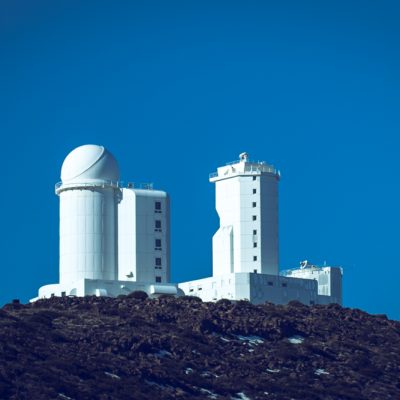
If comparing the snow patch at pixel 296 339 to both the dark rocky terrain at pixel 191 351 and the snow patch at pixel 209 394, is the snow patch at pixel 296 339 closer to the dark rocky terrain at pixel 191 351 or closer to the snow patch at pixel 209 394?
the dark rocky terrain at pixel 191 351

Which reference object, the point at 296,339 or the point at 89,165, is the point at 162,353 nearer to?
the point at 296,339

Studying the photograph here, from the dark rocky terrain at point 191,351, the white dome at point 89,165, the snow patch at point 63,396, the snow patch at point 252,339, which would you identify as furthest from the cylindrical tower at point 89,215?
the snow patch at point 63,396

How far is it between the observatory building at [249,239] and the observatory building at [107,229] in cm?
322

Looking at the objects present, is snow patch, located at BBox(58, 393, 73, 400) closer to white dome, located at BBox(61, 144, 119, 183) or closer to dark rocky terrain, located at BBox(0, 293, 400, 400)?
dark rocky terrain, located at BBox(0, 293, 400, 400)

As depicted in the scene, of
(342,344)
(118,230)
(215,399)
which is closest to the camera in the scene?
(215,399)

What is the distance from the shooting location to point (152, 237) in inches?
5251

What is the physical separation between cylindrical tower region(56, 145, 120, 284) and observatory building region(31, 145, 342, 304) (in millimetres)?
58

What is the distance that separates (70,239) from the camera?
5202 inches

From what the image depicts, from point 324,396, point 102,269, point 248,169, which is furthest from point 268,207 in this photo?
point 324,396

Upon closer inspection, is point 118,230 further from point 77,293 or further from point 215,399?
point 215,399

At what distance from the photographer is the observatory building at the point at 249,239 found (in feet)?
434

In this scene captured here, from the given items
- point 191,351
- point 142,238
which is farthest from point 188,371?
point 142,238

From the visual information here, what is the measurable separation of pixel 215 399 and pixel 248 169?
23.9 m

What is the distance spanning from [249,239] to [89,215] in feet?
31.8
